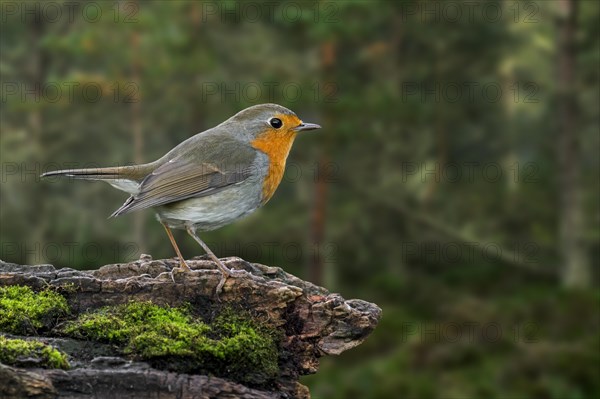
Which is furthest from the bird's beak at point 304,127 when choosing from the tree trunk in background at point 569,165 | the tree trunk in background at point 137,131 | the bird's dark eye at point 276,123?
the tree trunk in background at point 569,165

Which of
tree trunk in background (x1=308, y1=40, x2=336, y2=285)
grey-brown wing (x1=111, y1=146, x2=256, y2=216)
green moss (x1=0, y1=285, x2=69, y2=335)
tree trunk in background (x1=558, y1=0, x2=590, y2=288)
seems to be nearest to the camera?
green moss (x1=0, y1=285, x2=69, y2=335)

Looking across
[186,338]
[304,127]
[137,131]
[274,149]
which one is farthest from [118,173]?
[137,131]

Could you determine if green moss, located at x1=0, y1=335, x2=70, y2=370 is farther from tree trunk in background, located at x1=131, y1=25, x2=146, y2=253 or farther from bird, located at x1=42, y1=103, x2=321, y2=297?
tree trunk in background, located at x1=131, y1=25, x2=146, y2=253

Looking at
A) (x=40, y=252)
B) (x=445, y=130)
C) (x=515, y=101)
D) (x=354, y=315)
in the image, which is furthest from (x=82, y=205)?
(x=354, y=315)

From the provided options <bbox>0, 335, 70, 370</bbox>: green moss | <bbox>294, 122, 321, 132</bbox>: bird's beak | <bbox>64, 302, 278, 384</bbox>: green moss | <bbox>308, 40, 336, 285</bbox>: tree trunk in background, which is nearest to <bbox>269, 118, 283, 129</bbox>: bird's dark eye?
<bbox>294, 122, 321, 132</bbox>: bird's beak

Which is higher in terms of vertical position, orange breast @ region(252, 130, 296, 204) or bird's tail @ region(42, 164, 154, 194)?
orange breast @ region(252, 130, 296, 204)

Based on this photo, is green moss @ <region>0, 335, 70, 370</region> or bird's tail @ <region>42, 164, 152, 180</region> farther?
bird's tail @ <region>42, 164, 152, 180</region>

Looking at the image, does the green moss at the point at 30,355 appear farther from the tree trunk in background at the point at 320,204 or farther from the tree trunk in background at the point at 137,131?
the tree trunk in background at the point at 320,204

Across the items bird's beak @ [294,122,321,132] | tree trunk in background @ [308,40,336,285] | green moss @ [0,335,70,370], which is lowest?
tree trunk in background @ [308,40,336,285]

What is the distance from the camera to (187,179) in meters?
6.75

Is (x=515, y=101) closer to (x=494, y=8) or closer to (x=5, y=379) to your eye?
(x=494, y=8)

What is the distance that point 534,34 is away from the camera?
2227 centimetres

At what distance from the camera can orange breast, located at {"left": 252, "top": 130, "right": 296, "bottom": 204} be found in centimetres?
701

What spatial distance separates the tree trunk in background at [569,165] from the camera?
70.8 ft
